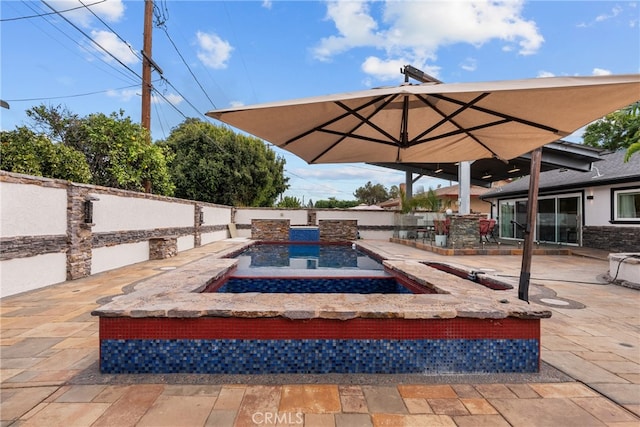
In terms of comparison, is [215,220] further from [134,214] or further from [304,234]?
[134,214]

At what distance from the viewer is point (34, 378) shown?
7.99 ft

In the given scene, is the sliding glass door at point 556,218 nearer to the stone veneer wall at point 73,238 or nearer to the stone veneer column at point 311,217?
the stone veneer column at point 311,217

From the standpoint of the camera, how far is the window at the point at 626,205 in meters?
10.2

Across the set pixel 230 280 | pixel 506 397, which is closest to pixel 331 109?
pixel 506 397

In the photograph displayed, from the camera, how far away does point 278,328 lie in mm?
2547

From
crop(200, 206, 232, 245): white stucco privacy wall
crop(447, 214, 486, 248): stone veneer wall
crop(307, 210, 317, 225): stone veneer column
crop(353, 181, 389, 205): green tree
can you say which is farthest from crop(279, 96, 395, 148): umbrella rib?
crop(353, 181, 389, 205): green tree

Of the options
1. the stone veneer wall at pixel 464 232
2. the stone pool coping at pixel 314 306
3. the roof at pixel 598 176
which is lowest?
the stone pool coping at pixel 314 306

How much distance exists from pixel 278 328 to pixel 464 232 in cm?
946

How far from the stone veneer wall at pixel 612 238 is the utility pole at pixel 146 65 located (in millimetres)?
15876

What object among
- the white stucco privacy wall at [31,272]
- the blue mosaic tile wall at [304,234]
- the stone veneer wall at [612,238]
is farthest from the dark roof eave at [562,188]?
the white stucco privacy wall at [31,272]

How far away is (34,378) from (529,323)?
13.0 ft

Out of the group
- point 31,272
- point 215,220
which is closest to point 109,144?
point 215,220

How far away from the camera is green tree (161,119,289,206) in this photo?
20547 mm

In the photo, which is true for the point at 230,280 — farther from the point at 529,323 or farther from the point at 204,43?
the point at 204,43
